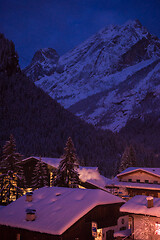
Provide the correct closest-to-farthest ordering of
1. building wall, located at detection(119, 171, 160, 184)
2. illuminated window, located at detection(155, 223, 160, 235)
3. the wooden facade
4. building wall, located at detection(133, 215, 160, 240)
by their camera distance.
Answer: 1. illuminated window, located at detection(155, 223, 160, 235)
2. building wall, located at detection(133, 215, 160, 240)
3. the wooden facade
4. building wall, located at detection(119, 171, 160, 184)

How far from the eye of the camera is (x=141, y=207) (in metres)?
27.7

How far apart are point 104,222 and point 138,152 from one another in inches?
5582

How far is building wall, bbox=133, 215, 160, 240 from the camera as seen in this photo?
1024 inches

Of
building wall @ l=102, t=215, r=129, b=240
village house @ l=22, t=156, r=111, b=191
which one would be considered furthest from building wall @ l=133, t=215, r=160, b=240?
village house @ l=22, t=156, r=111, b=191

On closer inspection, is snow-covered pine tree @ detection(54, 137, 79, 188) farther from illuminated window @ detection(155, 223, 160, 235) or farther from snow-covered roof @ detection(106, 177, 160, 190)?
illuminated window @ detection(155, 223, 160, 235)

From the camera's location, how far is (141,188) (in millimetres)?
56281

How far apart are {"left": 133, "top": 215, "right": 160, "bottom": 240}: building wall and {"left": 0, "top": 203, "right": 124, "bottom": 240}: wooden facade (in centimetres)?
361

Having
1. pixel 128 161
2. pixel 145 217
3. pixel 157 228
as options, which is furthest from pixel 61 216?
pixel 128 161

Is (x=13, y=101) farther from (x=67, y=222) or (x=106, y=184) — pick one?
(x=67, y=222)

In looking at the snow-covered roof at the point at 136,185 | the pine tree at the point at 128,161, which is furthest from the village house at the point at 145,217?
the pine tree at the point at 128,161

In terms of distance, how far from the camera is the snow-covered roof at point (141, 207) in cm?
2642

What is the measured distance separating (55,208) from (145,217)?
7.58m

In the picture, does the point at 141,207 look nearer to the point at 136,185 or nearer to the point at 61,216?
the point at 61,216

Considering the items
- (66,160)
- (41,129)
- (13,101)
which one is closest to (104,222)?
(66,160)
